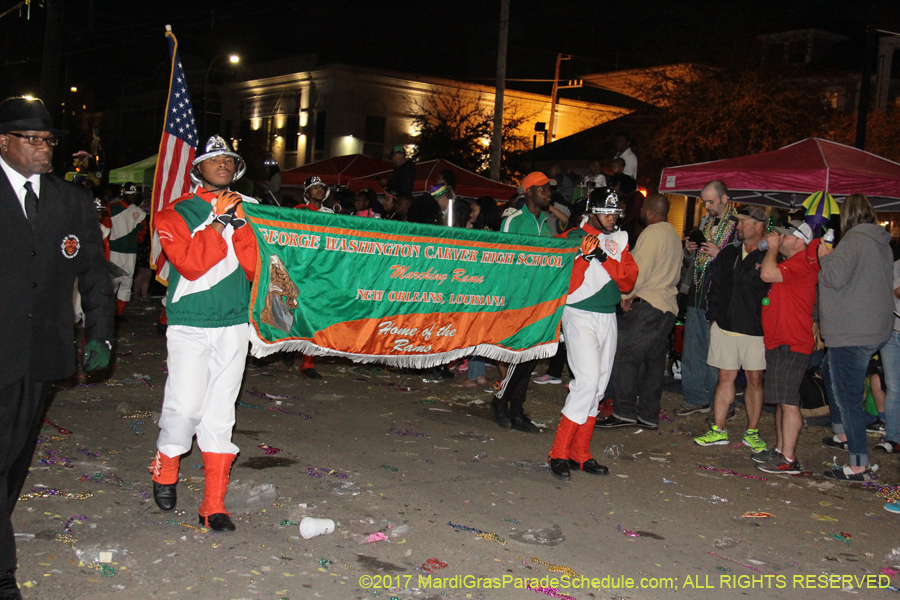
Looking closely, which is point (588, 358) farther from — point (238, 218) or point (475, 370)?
point (475, 370)

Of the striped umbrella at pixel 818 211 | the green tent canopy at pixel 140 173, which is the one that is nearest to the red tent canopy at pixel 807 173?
the striped umbrella at pixel 818 211

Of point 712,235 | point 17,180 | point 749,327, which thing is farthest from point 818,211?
point 17,180

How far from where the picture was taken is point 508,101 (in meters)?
44.9

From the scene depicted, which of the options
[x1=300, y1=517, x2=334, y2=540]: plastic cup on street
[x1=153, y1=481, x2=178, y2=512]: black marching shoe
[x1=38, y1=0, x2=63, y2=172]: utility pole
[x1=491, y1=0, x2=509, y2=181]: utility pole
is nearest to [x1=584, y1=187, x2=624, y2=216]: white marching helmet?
[x1=300, y1=517, x2=334, y2=540]: plastic cup on street

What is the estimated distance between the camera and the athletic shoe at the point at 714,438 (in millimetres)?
7356

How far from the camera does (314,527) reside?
14.7 feet

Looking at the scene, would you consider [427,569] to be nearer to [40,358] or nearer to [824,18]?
[40,358]

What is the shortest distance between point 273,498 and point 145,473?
103cm

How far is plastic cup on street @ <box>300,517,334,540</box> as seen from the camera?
14.6 feet

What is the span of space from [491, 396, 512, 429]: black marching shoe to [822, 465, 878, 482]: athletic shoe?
2756 millimetres

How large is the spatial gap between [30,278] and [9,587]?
136 cm

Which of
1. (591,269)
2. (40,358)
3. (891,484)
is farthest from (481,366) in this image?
(40,358)

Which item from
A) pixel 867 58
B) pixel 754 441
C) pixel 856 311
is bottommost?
pixel 754 441

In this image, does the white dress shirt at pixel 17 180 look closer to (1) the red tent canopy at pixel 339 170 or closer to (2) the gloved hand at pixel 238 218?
(2) the gloved hand at pixel 238 218
